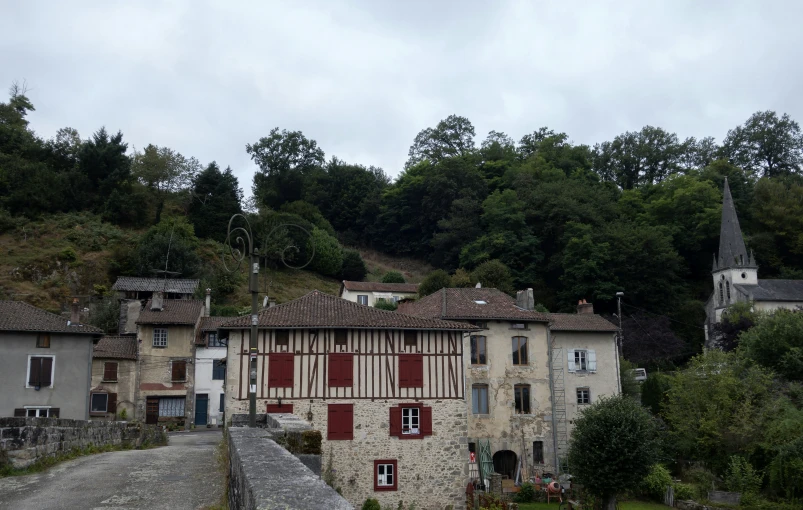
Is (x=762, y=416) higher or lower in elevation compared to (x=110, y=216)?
lower

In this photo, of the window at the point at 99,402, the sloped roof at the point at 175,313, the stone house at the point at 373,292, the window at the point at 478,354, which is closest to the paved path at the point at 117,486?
the window at the point at 478,354

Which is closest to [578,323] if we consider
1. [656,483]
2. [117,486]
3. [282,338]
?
[656,483]

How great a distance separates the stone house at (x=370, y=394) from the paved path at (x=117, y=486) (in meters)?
11.8

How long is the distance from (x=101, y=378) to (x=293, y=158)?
4397 centimetres

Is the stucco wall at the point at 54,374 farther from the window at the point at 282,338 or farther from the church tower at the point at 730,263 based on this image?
the church tower at the point at 730,263

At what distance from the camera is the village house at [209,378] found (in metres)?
36.0

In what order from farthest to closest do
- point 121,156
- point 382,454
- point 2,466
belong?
point 121,156 < point 382,454 < point 2,466

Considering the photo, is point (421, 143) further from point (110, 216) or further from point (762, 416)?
point (762, 416)

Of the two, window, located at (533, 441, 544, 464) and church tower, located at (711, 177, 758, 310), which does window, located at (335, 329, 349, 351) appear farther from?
church tower, located at (711, 177, 758, 310)

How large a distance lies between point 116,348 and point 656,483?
2634cm

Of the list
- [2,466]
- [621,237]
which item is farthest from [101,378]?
[621,237]

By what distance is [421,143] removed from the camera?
7650 cm

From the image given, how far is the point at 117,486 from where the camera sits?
9062 millimetres

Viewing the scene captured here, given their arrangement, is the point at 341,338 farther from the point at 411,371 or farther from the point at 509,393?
the point at 509,393
